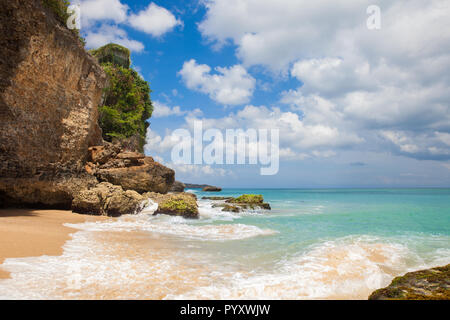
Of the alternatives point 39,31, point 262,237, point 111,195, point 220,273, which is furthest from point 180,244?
point 39,31

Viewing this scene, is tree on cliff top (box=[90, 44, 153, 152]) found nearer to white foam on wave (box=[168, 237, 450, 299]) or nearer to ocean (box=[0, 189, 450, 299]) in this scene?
ocean (box=[0, 189, 450, 299])

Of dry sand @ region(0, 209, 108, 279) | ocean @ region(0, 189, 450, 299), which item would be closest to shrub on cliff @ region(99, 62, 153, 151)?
ocean @ region(0, 189, 450, 299)

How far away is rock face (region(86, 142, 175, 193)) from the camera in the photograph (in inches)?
616

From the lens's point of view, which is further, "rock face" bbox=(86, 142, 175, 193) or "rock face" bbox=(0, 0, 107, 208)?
"rock face" bbox=(86, 142, 175, 193)

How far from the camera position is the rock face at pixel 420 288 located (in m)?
3.22

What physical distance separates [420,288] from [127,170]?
16.2 m

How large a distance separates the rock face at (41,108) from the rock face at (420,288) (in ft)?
43.2

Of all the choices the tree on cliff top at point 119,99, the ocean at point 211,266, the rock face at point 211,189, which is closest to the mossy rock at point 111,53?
the tree on cliff top at point 119,99

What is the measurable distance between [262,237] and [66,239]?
6.39m

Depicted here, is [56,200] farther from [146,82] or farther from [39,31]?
[146,82]

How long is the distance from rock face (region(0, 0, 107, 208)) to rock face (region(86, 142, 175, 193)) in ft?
4.87

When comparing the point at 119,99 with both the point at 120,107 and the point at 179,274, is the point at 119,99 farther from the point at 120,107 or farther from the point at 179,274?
the point at 179,274

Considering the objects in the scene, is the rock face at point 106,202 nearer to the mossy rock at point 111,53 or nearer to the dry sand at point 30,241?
the dry sand at point 30,241

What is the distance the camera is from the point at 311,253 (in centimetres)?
716
